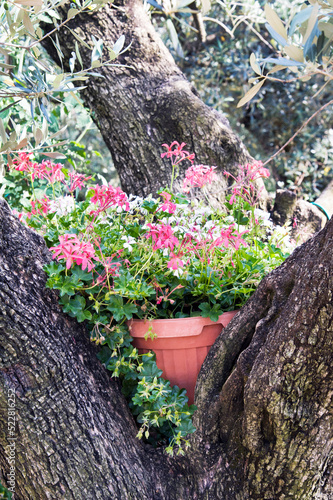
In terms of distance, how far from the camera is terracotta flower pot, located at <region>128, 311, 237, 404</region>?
111 cm

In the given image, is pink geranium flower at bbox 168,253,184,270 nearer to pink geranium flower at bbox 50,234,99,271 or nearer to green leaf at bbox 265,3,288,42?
pink geranium flower at bbox 50,234,99,271

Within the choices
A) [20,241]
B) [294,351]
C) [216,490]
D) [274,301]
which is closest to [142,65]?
[20,241]

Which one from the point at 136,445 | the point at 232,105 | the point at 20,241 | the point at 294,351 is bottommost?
the point at 232,105

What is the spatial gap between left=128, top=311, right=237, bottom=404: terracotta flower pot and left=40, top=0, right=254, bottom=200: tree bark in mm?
704

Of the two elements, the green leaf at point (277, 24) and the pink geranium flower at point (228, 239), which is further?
the pink geranium flower at point (228, 239)

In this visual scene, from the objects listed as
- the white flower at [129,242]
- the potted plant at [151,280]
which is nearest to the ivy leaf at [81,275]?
the potted plant at [151,280]

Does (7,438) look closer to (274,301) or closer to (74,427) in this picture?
(74,427)

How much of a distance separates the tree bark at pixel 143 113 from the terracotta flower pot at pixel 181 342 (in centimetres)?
70

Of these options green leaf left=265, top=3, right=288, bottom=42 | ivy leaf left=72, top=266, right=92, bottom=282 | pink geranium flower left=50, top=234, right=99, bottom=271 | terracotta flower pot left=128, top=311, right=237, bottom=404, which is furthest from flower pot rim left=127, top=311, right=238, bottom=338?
green leaf left=265, top=3, right=288, bottom=42

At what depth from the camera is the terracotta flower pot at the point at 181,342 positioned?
1114 millimetres

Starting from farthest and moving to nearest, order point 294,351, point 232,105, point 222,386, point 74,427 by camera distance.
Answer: point 232,105, point 222,386, point 74,427, point 294,351

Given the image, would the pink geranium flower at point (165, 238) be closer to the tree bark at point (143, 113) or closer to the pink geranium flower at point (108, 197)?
the pink geranium flower at point (108, 197)

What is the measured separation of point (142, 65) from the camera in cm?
182

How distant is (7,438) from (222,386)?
0.50 metres
